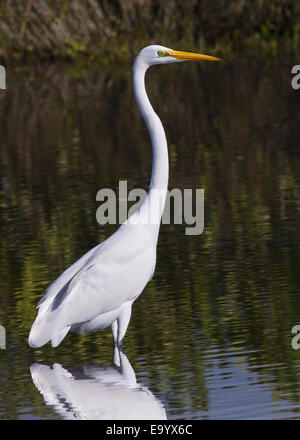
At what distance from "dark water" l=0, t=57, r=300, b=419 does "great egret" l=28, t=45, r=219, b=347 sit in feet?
0.79

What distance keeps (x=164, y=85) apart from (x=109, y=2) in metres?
8.49

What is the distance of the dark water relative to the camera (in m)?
6.47

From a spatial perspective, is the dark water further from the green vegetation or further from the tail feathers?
the green vegetation

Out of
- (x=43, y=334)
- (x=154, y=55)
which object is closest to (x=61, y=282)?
(x=43, y=334)

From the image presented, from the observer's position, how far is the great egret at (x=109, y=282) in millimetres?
6988

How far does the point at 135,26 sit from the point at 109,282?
23550 mm

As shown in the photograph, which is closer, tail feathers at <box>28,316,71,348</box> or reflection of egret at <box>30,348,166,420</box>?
reflection of egret at <box>30,348,166,420</box>

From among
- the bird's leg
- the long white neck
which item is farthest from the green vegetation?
the bird's leg

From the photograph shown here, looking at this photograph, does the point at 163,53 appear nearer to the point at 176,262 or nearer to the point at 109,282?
the point at 109,282

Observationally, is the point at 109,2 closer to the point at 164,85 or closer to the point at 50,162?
the point at 164,85

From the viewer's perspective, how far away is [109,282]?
7242 millimetres

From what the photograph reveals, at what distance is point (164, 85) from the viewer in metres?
22.9

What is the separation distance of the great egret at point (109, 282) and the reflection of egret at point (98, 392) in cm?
21

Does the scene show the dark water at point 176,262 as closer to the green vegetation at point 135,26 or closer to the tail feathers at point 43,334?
the tail feathers at point 43,334
